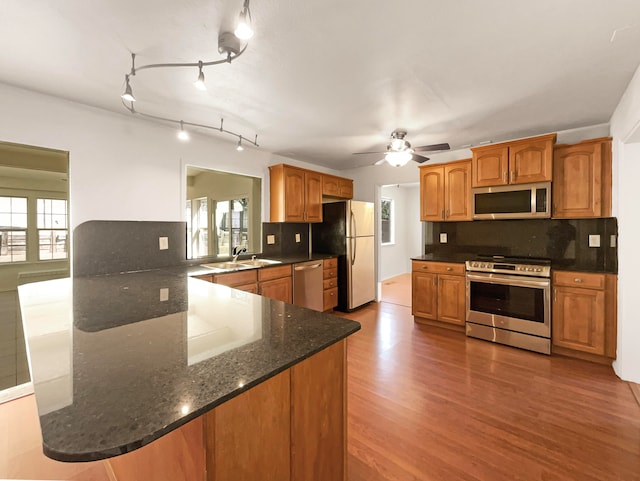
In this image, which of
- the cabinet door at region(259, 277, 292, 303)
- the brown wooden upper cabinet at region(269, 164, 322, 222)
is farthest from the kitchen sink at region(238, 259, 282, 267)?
the brown wooden upper cabinet at region(269, 164, 322, 222)

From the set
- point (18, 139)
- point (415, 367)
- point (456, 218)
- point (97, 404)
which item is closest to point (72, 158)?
point (18, 139)

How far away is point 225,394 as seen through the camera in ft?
2.33

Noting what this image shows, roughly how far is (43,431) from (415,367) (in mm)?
Result: 2692

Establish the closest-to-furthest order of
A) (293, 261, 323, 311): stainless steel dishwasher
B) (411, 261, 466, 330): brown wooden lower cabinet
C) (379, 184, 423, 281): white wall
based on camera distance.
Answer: (411, 261, 466, 330): brown wooden lower cabinet, (293, 261, 323, 311): stainless steel dishwasher, (379, 184, 423, 281): white wall

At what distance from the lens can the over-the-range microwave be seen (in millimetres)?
3068

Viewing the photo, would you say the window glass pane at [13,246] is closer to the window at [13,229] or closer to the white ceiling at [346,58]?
the window at [13,229]

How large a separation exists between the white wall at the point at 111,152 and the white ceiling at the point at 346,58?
20 centimetres

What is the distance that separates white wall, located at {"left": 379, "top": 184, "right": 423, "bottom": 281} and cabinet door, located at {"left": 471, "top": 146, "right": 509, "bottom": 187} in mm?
3495

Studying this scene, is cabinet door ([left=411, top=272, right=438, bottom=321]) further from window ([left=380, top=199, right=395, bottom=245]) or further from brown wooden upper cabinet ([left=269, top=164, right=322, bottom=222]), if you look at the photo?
window ([left=380, top=199, right=395, bottom=245])

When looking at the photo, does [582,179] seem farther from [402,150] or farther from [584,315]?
[402,150]

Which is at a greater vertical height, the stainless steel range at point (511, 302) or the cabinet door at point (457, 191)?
the cabinet door at point (457, 191)

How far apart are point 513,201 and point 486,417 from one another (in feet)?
7.82

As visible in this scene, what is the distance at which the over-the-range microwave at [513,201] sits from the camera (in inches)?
121

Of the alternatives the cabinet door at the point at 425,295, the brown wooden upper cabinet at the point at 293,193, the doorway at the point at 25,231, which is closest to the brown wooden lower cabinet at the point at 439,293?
the cabinet door at the point at 425,295
